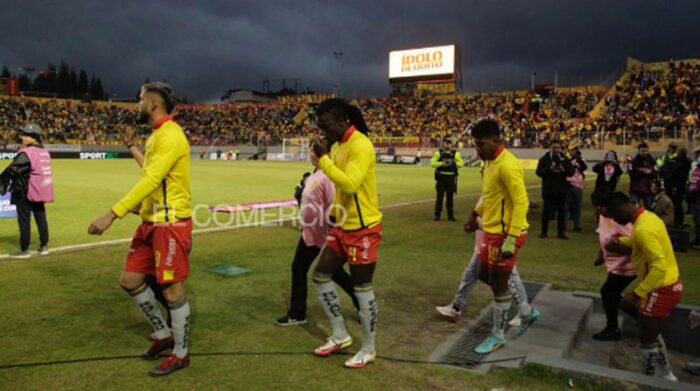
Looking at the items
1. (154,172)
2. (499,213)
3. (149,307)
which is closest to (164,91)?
(154,172)

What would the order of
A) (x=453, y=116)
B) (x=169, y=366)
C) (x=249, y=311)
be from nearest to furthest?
(x=169, y=366) < (x=249, y=311) < (x=453, y=116)

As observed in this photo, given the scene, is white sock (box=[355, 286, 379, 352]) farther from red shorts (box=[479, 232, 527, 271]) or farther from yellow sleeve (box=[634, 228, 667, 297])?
yellow sleeve (box=[634, 228, 667, 297])

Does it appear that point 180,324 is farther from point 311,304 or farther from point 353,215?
point 311,304

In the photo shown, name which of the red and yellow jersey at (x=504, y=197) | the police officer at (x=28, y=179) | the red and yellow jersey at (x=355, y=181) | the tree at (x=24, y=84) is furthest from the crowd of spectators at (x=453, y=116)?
the tree at (x=24, y=84)

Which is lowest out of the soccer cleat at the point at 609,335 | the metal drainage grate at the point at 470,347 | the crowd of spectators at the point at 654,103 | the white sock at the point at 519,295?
the soccer cleat at the point at 609,335

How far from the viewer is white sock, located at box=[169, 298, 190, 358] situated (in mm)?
4109

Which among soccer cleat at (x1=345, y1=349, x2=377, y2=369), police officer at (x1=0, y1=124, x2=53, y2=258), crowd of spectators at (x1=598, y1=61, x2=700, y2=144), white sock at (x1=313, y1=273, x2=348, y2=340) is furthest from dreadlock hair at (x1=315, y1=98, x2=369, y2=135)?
crowd of spectators at (x1=598, y1=61, x2=700, y2=144)

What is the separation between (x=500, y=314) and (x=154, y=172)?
10.7 feet

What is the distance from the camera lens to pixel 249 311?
5840 mm

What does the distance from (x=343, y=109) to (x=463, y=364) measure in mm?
2413

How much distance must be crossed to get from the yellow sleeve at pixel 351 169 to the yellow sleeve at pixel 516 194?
1.35 m

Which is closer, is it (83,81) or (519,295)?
(519,295)

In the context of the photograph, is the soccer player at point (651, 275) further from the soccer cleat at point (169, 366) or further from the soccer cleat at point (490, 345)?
the soccer cleat at point (169, 366)

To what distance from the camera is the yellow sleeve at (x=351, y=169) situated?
152 inches
